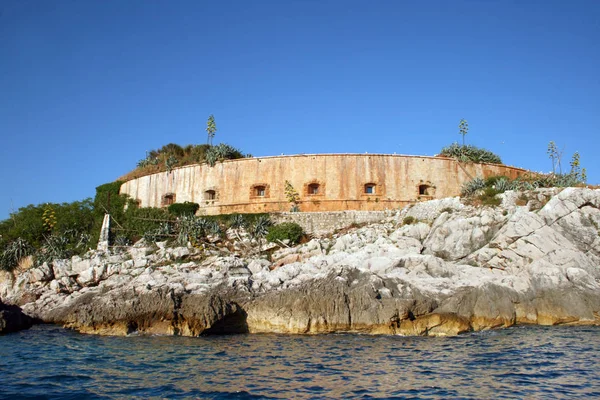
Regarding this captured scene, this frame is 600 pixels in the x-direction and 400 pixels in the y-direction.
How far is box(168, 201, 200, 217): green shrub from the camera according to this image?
32781mm

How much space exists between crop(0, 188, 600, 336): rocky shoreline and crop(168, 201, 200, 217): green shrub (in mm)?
8214

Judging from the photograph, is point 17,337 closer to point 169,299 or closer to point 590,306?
point 169,299

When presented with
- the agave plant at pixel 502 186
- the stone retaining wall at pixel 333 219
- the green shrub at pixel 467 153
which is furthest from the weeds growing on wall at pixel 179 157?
the agave plant at pixel 502 186

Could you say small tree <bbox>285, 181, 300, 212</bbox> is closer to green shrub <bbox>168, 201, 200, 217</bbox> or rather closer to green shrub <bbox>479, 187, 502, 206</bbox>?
green shrub <bbox>168, 201, 200, 217</bbox>

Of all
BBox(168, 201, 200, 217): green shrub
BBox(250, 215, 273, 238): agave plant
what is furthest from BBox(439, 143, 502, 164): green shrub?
BBox(168, 201, 200, 217): green shrub

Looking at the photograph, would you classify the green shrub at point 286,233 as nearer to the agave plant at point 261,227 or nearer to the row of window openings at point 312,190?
the agave plant at point 261,227

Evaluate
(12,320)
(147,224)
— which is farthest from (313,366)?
(147,224)

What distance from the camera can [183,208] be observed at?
33.0 m

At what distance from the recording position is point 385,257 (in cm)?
2120

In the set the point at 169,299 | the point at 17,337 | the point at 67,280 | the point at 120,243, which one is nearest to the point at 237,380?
the point at 169,299

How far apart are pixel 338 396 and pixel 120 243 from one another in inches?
953

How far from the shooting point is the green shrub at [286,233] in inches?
1075

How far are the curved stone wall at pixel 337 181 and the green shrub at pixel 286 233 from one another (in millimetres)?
3951

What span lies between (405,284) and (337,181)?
1388cm
